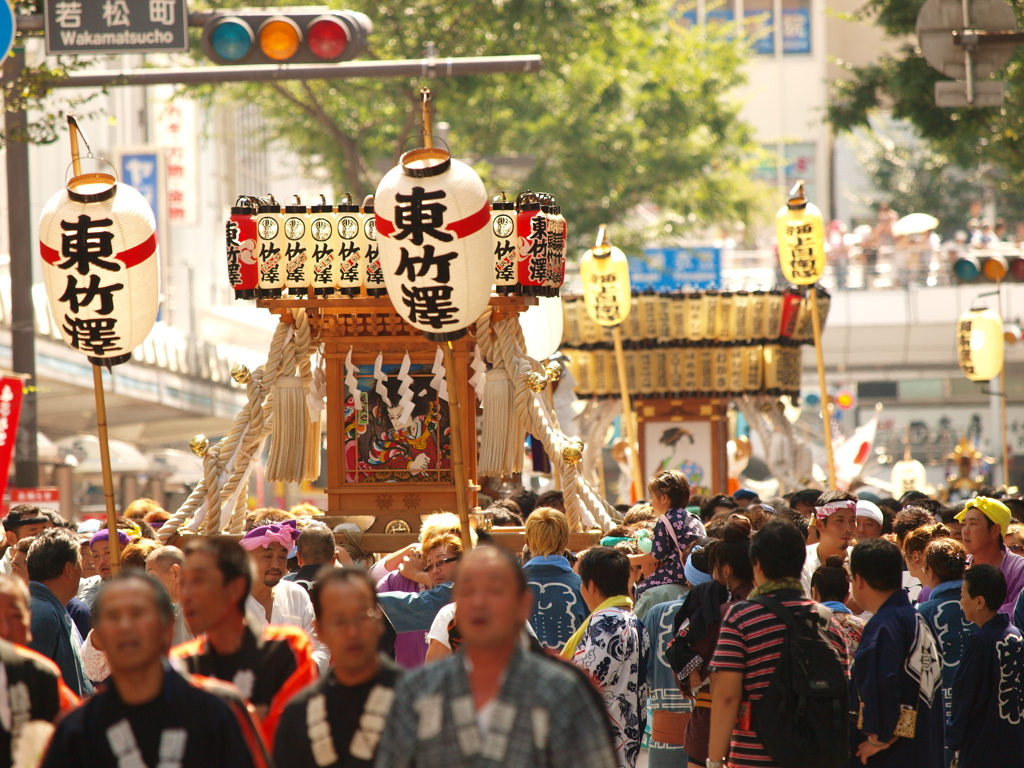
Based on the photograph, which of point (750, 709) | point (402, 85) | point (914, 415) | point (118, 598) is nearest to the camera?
point (118, 598)

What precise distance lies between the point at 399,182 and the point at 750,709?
10.7 ft

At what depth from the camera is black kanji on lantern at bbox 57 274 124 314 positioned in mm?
7734

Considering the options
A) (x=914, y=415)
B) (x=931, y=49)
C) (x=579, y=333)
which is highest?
(x=931, y=49)

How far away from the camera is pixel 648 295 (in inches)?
693

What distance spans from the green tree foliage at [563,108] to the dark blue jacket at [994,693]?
631 inches

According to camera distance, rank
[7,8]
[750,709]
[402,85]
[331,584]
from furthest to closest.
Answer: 1. [402,85]
2. [7,8]
3. [750,709]
4. [331,584]

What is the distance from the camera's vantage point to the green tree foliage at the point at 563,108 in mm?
21625

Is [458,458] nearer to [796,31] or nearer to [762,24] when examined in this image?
[796,31]

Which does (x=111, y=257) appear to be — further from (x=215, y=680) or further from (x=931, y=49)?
(x=931, y=49)

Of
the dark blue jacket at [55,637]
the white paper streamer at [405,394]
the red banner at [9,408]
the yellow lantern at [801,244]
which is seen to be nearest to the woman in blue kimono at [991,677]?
the dark blue jacket at [55,637]

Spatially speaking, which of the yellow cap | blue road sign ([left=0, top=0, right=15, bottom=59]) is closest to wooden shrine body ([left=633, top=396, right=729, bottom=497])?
blue road sign ([left=0, top=0, right=15, bottom=59])

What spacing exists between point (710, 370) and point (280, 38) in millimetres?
8494

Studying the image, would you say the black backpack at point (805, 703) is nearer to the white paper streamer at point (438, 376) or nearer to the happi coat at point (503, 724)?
the happi coat at point (503, 724)

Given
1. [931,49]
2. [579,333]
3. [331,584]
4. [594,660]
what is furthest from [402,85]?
[331,584]
